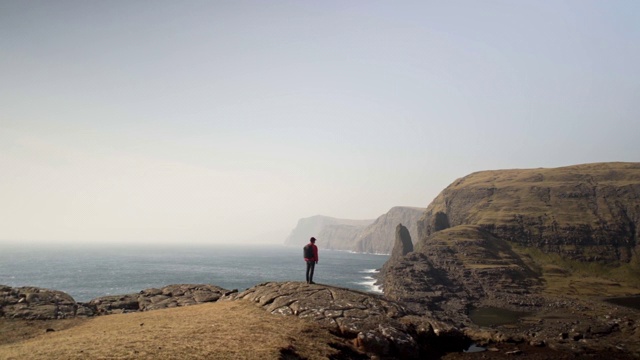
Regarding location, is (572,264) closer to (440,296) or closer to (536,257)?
(536,257)

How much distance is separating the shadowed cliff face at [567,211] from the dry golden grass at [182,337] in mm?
153099

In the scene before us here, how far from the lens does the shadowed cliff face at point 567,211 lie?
136m

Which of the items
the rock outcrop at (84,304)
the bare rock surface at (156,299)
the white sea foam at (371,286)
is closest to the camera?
the rock outcrop at (84,304)

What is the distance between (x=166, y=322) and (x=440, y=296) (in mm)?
89710

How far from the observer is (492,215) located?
166375mm

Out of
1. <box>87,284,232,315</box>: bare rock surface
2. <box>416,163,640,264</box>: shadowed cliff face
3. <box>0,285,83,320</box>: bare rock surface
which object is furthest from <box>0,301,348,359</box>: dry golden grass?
<box>416,163,640,264</box>: shadowed cliff face

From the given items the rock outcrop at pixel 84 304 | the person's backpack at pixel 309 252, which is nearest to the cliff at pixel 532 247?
the person's backpack at pixel 309 252

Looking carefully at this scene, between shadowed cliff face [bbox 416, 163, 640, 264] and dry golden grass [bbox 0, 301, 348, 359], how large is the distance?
15310 cm

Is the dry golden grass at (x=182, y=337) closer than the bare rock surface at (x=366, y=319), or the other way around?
the dry golden grass at (x=182, y=337)

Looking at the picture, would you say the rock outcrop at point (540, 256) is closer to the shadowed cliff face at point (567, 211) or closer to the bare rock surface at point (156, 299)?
the shadowed cliff face at point (567, 211)

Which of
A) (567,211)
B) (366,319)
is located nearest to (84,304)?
(366,319)

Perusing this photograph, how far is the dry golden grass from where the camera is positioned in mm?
16281

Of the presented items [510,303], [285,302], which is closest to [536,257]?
[510,303]

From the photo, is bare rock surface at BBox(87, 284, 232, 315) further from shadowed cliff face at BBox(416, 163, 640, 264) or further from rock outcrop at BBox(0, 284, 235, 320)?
shadowed cliff face at BBox(416, 163, 640, 264)
